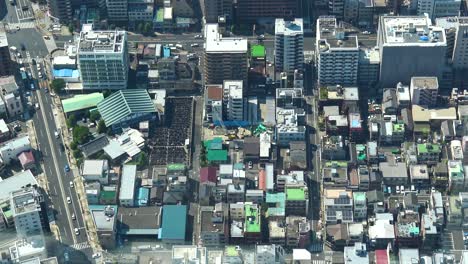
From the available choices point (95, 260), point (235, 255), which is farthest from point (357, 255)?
point (95, 260)

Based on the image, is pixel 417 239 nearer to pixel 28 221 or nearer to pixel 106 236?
pixel 106 236

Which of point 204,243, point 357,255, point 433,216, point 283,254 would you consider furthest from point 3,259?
point 433,216

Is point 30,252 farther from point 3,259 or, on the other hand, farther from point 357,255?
point 357,255

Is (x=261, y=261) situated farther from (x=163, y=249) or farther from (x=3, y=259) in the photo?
(x=3, y=259)

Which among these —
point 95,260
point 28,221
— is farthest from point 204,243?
point 28,221

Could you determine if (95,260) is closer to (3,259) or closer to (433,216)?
(3,259)

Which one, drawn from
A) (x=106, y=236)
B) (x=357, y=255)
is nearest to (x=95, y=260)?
(x=106, y=236)
